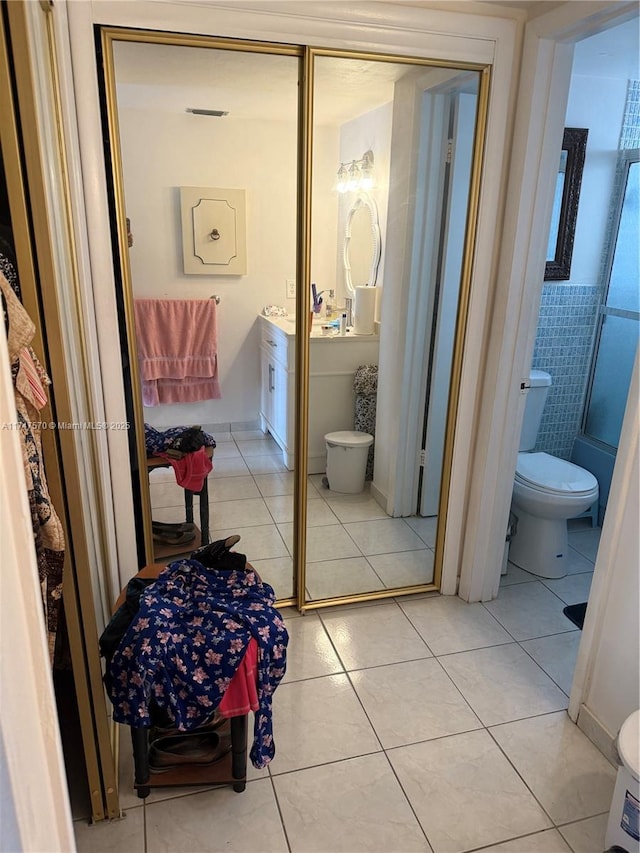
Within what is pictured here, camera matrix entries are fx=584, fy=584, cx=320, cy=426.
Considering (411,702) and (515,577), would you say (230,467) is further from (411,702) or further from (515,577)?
(515,577)

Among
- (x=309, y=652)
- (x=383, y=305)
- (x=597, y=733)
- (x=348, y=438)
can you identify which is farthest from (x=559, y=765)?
(x=383, y=305)

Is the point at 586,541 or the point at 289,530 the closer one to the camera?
the point at 289,530

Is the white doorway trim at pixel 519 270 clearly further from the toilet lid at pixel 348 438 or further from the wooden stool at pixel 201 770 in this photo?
the wooden stool at pixel 201 770

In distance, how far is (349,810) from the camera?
5.22 ft

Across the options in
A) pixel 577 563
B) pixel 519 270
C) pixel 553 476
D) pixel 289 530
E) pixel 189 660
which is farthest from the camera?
pixel 577 563

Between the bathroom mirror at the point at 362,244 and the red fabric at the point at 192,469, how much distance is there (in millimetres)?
925

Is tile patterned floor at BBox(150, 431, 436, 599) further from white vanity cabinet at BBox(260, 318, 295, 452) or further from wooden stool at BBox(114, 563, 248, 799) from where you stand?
wooden stool at BBox(114, 563, 248, 799)

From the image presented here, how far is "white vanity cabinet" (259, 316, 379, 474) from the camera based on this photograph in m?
2.35

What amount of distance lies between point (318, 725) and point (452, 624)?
751 mm

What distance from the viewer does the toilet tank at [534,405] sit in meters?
2.87

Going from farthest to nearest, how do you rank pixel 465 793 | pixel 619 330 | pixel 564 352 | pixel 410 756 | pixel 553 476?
pixel 564 352, pixel 619 330, pixel 553 476, pixel 410 756, pixel 465 793

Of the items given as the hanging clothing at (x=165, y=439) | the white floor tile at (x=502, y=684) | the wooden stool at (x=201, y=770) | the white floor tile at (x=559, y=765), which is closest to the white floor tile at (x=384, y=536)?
the white floor tile at (x=502, y=684)

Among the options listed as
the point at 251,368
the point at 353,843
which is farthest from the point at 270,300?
the point at 353,843

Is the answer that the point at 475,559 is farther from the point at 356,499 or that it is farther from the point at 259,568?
the point at 259,568
